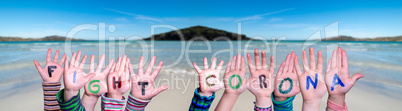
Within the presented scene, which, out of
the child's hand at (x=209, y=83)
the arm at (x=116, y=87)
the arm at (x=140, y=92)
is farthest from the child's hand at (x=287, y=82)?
the arm at (x=116, y=87)

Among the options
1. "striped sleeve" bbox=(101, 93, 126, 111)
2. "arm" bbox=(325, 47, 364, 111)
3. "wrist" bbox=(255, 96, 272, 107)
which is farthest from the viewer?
"wrist" bbox=(255, 96, 272, 107)

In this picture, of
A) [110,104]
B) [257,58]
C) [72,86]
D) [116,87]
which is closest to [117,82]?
[116,87]

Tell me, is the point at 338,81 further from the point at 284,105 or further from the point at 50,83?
the point at 50,83

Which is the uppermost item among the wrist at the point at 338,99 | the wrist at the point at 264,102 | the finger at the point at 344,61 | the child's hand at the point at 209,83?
the finger at the point at 344,61

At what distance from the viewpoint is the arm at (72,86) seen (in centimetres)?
148

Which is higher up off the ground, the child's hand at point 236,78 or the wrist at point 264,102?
the child's hand at point 236,78

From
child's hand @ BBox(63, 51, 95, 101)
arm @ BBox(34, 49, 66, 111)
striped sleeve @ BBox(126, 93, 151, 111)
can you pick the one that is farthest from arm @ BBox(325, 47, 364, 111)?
arm @ BBox(34, 49, 66, 111)

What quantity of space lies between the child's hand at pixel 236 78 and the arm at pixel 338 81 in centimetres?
62

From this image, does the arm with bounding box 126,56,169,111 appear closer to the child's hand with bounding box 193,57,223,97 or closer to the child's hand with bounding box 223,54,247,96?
the child's hand with bounding box 193,57,223,97

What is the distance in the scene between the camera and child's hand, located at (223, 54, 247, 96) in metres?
1.66

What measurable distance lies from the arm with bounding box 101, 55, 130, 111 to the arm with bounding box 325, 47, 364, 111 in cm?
155

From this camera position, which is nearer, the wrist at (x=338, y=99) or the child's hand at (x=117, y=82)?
the wrist at (x=338, y=99)

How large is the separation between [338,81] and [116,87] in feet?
5.54

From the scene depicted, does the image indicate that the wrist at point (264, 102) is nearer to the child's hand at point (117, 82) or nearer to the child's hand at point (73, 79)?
the child's hand at point (117, 82)
